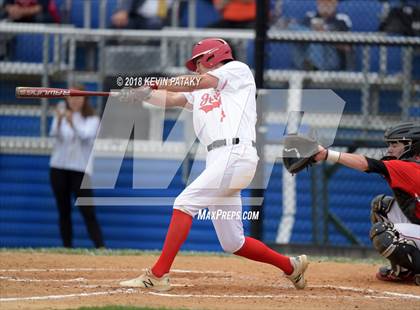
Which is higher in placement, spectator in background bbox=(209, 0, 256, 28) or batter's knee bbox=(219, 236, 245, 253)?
spectator in background bbox=(209, 0, 256, 28)

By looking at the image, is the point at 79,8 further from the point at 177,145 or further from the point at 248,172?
the point at 248,172

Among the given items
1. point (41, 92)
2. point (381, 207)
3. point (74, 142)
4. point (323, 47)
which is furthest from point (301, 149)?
point (74, 142)

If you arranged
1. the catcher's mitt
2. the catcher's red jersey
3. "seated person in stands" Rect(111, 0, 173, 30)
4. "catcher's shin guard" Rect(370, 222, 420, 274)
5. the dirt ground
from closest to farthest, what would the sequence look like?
the dirt ground, the catcher's mitt, the catcher's red jersey, "catcher's shin guard" Rect(370, 222, 420, 274), "seated person in stands" Rect(111, 0, 173, 30)

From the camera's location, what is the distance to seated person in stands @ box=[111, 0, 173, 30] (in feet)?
40.7

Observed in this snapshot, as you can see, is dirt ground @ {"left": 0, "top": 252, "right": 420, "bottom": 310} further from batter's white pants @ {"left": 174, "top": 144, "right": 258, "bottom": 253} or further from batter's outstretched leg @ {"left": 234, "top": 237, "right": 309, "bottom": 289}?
batter's white pants @ {"left": 174, "top": 144, "right": 258, "bottom": 253}

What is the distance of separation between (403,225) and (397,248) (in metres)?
0.26

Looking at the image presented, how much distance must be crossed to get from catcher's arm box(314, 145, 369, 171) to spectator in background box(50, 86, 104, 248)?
16.8ft

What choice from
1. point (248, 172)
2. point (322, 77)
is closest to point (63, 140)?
point (322, 77)

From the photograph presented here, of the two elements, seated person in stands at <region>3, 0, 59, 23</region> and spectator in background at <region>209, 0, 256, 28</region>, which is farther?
seated person in stands at <region>3, 0, 59, 23</region>

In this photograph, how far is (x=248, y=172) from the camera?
6.91 metres

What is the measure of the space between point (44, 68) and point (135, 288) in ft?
18.2

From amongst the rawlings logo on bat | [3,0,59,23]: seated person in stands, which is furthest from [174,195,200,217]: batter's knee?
[3,0,59,23]: seated person in stands

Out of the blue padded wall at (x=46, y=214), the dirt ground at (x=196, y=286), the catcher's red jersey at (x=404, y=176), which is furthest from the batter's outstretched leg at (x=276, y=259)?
the blue padded wall at (x=46, y=214)

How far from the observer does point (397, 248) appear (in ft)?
24.3
